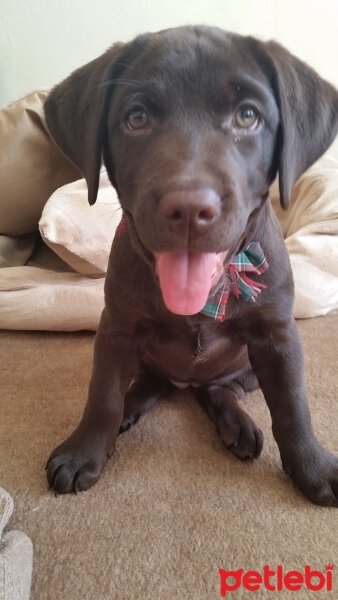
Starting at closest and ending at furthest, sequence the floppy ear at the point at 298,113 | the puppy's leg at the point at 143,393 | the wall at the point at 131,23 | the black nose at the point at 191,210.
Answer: the black nose at the point at 191,210, the floppy ear at the point at 298,113, the puppy's leg at the point at 143,393, the wall at the point at 131,23

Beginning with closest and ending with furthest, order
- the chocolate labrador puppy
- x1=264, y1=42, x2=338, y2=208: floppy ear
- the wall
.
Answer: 1. the chocolate labrador puppy
2. x1=264, y1=42, x2=338, y2=208: floppy ear
3. the wall

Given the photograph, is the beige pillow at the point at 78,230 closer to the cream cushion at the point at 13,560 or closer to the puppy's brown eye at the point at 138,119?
the puppy's brown eye at the point at 138,119

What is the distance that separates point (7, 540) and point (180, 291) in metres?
0.63

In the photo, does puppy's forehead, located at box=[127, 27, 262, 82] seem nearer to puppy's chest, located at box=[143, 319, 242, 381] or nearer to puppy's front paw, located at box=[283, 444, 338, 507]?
puppy's chest, located at box=[143, 319, 242, 381]

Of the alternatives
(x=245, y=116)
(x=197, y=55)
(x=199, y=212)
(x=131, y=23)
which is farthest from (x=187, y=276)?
(x=131, y=23)

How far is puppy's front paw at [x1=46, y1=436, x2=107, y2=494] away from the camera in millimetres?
1229

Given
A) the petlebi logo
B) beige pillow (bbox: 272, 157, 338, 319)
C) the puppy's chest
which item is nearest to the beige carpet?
the petlebi logo

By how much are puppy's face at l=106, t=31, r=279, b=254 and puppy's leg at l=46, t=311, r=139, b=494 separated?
381 millimetres

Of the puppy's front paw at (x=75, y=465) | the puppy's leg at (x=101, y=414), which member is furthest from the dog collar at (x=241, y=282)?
the puppy's front paw at (x=75, y=465)

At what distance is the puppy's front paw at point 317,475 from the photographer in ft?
3.86

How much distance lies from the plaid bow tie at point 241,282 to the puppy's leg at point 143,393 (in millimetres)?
479

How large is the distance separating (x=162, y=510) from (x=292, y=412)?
0.40 meters

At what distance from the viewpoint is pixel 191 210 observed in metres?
0.82

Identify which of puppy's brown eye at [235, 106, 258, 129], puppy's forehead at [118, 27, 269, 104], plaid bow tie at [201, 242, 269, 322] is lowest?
plaid bow tie at [201, 242, 269, 322]
